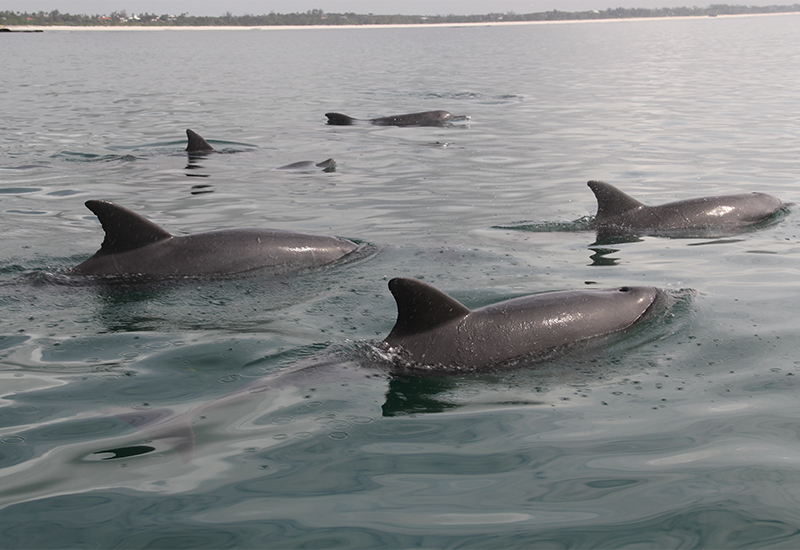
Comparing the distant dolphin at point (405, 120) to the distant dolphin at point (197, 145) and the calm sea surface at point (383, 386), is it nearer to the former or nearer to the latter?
the distant dolphin at point (197, 145)

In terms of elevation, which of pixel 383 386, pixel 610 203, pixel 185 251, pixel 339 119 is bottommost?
pixel 383 386

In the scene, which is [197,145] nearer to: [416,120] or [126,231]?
[416,120]

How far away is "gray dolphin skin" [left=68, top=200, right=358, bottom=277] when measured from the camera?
9.25 m

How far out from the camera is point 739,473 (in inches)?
198

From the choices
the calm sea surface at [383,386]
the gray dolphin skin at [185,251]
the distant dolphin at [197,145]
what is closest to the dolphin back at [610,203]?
the calm sea surface at [383,386]

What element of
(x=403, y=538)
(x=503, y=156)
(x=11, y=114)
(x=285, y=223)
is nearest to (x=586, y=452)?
(x=403, y=538)

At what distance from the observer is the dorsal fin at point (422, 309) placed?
6.54 meters

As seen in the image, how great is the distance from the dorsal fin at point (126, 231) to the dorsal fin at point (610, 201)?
6.04m

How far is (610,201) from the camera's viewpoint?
1197 cm

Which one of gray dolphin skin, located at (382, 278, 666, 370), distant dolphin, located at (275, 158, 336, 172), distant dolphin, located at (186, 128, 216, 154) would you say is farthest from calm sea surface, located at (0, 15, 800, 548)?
distant dolphin, located at (186, 128, 216, 154)

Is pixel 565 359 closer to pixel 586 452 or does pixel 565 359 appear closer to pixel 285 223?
pixel 586 452

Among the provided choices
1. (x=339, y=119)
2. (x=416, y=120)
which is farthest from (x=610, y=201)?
(x=339, y=119)

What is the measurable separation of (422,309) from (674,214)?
6732 mm

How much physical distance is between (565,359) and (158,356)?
3426 millimetres
